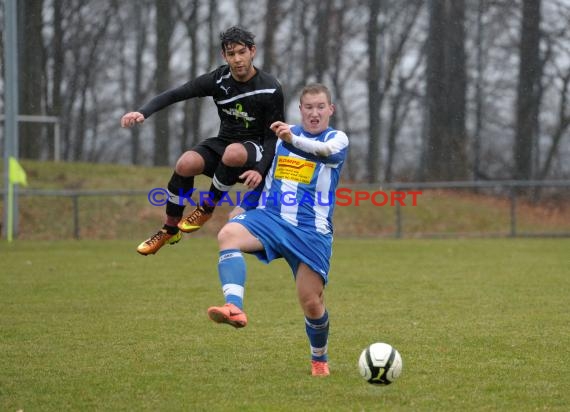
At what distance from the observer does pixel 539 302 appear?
9.40 metres

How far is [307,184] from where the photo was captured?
229 inches

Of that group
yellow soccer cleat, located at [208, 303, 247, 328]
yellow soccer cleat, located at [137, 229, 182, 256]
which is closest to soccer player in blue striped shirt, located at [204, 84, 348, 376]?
yellow soccer cleat, located at [208, 303, 247, 328]

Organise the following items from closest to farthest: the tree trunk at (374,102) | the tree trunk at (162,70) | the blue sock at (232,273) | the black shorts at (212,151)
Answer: the blue sock at (232,273)
the black shorts at (212,151)
the tree trunk at (374,102)
the tree trunk at (162,70)

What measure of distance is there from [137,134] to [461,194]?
25.9ft

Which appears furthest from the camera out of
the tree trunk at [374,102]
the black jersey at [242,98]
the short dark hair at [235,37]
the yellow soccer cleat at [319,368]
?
the tree trunk at [374,102]

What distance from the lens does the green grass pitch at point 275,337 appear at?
531 centimetres

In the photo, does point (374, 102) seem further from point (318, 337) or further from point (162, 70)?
point (318, 337)

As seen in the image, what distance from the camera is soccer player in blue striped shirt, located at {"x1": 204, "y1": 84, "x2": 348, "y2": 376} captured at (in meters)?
5.65

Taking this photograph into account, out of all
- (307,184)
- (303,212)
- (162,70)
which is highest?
(162,70)

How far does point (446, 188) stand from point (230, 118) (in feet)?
43.2

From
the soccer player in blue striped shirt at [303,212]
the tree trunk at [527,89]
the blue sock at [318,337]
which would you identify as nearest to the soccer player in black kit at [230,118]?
the soccer player in blue striped shirt at [303,212]

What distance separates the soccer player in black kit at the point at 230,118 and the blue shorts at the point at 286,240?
0.41 meters

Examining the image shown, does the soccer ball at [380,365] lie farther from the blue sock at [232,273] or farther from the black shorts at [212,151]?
the black shorts at [212,151]

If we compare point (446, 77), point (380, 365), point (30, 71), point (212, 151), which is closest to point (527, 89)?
point (446, 77)
